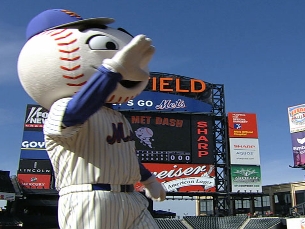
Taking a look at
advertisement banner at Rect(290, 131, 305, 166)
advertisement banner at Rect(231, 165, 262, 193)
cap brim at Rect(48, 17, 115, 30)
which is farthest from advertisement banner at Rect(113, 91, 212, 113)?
cap brim at Rect(48, 17, 115, 30)

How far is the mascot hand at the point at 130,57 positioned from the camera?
9.62 feet

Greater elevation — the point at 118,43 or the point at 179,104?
the point at 179,104

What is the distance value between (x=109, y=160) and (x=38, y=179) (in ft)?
59.4

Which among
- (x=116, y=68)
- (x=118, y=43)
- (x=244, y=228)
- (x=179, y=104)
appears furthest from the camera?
(x=179, y=104)

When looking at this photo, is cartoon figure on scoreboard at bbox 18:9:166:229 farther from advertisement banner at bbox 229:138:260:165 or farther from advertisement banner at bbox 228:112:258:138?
advertisement banner at bbox 228:112:258:138

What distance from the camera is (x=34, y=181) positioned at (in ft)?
66.7

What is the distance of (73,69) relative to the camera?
330 centimetres

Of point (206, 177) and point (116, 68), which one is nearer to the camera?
point (116, 68)

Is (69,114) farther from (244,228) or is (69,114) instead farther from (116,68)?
(244,228)

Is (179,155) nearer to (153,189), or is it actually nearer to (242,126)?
(242,126)

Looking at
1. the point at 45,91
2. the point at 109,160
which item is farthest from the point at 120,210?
the point at 45,91

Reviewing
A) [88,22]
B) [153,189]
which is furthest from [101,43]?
[153,189]

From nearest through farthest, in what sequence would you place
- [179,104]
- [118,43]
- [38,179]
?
[118,43], [38,179], [179,104]

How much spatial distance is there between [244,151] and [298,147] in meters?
5.41
